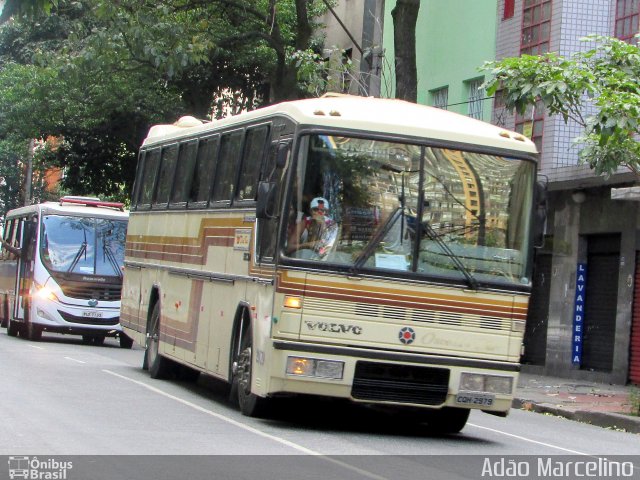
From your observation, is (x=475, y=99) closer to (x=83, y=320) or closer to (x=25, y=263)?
(x=83, y=320)

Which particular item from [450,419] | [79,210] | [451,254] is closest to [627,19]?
[79,210]

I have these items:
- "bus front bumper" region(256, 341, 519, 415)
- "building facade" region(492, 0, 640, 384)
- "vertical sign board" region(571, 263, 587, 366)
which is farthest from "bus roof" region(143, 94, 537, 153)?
"vertical sign board" region(571, 263, 587, 366)

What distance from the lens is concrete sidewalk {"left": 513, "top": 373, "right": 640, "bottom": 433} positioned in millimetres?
17344

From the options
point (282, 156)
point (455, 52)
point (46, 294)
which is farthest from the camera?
point (455, 52)

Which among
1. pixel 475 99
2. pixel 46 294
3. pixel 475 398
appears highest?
pixel 475 99

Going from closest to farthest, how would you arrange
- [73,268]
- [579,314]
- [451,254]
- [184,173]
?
[451,254]
[184,173]
[579,314]
[73,268]

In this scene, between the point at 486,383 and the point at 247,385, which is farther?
the point at 247,385

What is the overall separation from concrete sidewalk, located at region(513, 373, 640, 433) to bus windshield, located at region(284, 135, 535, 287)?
5.69 meters

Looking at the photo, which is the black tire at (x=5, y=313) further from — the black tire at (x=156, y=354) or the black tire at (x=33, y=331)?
the black tire at (x=156, y=354)

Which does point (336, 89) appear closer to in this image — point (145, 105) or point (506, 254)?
point (145, 105)

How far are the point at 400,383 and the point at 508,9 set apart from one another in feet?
59.4

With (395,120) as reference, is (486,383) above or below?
below

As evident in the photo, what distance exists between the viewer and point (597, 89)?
17156mm
